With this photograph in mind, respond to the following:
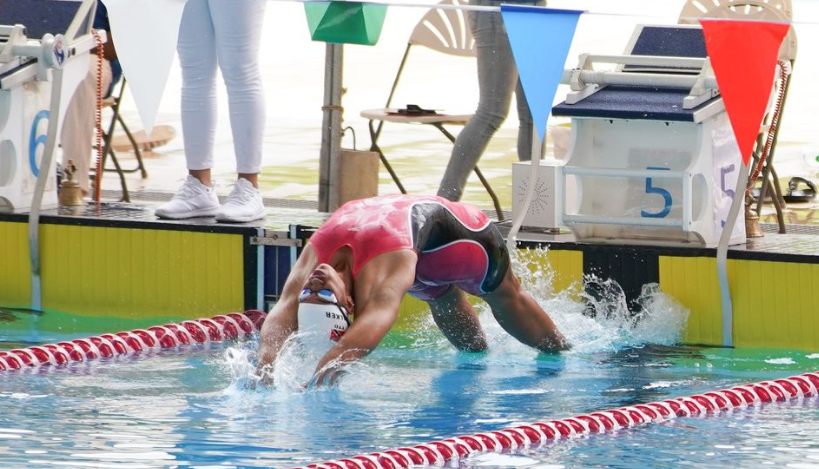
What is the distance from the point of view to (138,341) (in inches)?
225

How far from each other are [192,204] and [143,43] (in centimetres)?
118

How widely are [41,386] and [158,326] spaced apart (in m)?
0.93

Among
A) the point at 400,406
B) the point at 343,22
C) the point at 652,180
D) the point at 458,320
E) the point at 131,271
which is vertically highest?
the point at 343,22

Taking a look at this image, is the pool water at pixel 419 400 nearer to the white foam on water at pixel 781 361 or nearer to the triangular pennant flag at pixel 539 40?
the white foam on water at pixel 781 361

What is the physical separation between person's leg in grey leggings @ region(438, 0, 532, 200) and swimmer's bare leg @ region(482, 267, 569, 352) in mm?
913

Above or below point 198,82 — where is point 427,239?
below

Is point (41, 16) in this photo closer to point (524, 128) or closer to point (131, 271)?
point (131, 271)

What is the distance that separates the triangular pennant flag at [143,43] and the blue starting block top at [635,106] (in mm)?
1411

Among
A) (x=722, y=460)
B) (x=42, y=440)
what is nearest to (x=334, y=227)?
(x=42, y=440)

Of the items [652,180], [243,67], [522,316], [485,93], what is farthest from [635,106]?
[243,67]

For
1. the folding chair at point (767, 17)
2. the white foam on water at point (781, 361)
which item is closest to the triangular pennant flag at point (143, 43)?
the folding chair at point (767, 17)

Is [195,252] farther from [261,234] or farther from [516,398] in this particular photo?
[516,398]

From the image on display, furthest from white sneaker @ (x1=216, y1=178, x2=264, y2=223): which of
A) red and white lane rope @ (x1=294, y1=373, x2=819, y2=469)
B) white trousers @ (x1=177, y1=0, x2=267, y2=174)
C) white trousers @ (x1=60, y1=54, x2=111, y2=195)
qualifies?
red and white lane rope @ (x1=294, y1=373, x2=819, y2=469)

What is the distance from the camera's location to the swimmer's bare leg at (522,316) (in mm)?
5297
